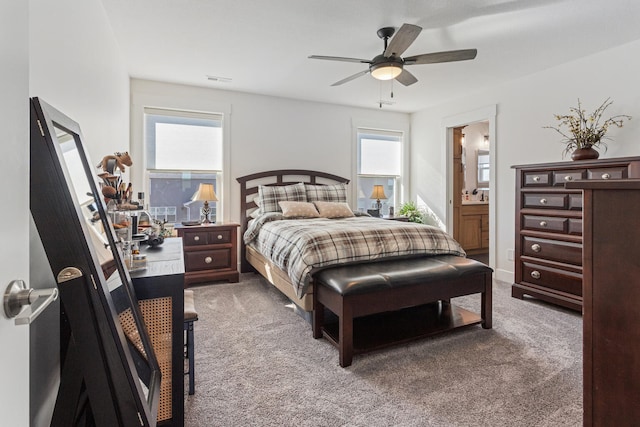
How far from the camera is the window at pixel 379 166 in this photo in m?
5.72

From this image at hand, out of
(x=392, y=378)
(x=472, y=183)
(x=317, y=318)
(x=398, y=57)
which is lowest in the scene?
(x=392, y=378)

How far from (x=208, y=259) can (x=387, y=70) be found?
2.93 metres

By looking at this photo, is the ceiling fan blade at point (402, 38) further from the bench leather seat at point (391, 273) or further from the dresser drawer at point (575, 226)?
the dresser drawer at point (575, 226)

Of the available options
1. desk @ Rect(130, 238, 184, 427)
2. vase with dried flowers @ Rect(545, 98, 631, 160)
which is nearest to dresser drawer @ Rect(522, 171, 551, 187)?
vase with dried flowers @ Rect(545, 98, 631, 160)

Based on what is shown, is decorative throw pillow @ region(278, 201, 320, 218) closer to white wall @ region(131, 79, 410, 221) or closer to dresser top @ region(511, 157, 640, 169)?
white wall @ region(131, 79, 410, 221)

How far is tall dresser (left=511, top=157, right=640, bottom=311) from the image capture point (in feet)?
9.94

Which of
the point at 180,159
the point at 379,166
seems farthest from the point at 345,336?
the point at 379,166

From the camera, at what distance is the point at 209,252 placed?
13.6ft

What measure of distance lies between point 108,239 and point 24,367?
2.36ft

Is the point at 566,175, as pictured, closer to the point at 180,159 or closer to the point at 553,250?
the point at 553,250

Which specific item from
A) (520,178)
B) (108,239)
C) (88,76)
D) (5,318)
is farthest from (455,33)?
(5,318)

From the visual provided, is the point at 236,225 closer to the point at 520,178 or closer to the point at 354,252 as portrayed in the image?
the point at 354,252

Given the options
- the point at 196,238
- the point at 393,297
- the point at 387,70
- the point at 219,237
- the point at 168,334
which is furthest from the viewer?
the point at 219,237

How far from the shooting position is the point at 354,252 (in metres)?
2.75
